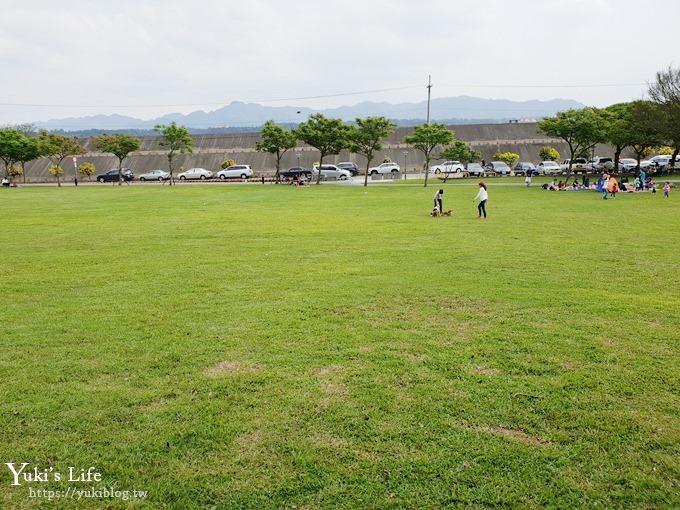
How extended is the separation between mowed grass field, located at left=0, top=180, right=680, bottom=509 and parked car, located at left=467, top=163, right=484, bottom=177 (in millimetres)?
45823

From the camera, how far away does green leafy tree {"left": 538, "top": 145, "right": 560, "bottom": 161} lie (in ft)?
202

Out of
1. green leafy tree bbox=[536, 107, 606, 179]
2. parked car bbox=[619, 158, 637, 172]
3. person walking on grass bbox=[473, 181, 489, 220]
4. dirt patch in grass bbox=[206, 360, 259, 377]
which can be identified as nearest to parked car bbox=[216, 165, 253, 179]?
green leafy tree bbox=[536, 107, 606, 179]

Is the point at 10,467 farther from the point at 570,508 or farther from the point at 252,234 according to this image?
the point at 252,234

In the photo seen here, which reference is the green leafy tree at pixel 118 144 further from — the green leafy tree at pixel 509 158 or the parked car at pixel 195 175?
the green leafy tree at pixel 509 158

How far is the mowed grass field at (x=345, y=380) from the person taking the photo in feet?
13.3

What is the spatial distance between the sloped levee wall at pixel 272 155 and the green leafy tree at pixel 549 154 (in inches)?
89.0

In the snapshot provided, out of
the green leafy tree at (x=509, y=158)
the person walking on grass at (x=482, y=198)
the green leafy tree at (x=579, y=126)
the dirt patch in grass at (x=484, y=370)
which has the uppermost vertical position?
the green leafy tree at (x=579, y=126)

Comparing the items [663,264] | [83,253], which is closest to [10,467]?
[83,253]

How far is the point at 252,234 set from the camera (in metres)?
16.7

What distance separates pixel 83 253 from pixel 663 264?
1423 cm

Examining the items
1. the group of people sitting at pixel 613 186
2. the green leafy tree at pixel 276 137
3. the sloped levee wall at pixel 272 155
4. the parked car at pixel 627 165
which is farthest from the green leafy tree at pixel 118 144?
the parked car at pixel 627 165

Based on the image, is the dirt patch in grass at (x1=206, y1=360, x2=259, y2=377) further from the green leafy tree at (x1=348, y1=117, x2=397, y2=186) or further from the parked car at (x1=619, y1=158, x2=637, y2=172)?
the parked car at (x1=619, y1=158, x2=637, y2=172)

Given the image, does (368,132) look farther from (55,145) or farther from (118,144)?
(55,145)

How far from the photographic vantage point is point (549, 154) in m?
62.0
